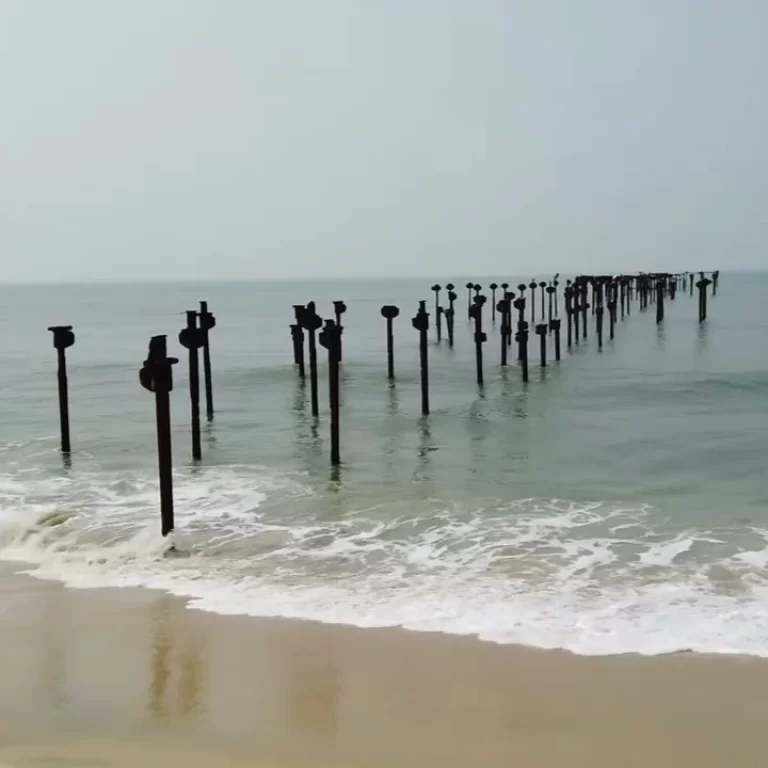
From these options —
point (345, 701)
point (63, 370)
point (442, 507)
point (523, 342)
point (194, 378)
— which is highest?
point (63, 370)

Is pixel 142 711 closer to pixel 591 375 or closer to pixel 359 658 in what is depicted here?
pixel 359 658

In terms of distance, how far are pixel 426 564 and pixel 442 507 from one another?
2.69 metres

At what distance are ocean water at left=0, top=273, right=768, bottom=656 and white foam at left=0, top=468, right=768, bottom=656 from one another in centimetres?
3

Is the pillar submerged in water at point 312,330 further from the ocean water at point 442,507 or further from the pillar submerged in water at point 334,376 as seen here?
the pillar submerged in water at point 334,376

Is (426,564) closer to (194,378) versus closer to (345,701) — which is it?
(345,701)

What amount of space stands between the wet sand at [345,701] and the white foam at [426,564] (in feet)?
1.56

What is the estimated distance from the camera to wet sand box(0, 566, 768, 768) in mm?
5137

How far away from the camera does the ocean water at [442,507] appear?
7.70 meters

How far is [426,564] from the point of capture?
907 cm

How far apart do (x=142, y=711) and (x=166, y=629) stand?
149 centimetres

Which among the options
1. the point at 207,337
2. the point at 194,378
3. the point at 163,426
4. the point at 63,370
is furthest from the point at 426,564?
the point at 207,337

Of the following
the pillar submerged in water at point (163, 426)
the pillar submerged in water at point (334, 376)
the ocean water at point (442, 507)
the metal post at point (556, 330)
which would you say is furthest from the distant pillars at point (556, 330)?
the pillar submerged in water at point (163, 426)

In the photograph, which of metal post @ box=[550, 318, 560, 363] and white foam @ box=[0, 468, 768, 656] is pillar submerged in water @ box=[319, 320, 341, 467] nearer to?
white foam @ box=[0, 468, 768, 656]

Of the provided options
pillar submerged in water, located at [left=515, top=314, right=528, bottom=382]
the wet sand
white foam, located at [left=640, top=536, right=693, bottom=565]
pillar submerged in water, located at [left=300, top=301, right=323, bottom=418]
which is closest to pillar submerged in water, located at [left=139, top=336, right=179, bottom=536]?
the wet sand
